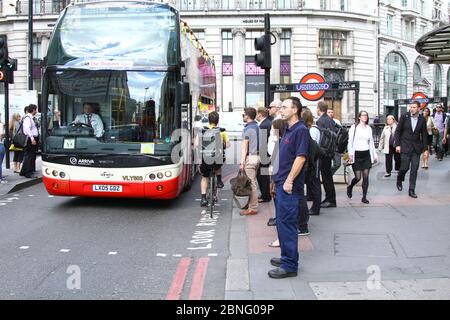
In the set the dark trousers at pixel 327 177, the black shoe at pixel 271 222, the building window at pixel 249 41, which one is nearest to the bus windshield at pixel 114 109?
the black shoe at pixel 271 222

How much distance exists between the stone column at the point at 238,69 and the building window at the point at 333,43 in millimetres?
7103

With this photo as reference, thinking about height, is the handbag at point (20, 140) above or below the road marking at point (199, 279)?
above

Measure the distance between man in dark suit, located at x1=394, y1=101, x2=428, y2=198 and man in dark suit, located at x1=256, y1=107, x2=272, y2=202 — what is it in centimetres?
276

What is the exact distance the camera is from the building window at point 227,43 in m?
48.9

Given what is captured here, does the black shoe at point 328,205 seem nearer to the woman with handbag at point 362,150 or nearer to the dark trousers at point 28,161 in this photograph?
the woman with handbag at point 362,150

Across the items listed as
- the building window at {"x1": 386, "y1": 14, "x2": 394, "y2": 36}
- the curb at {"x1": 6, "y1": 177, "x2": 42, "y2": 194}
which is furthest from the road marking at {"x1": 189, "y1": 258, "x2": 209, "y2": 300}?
the building window at {"x1": 386, "y1": 14, "x2": 394, "y2": 36}

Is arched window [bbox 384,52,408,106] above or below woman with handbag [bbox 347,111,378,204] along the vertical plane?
above

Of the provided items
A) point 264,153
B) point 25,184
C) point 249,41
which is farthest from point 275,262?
point 249,41

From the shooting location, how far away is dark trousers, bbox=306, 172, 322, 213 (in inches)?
343

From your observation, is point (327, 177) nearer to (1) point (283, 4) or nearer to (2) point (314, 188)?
(2) point (314, 188)

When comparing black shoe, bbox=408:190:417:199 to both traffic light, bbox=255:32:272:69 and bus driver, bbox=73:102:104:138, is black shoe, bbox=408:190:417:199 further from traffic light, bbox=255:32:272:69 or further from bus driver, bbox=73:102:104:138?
bus driver, bbox=73:102:104:138

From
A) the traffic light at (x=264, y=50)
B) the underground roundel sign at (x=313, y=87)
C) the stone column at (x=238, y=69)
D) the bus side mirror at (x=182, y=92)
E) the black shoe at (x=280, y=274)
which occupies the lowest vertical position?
the black shoe at (x=280, y=274)
